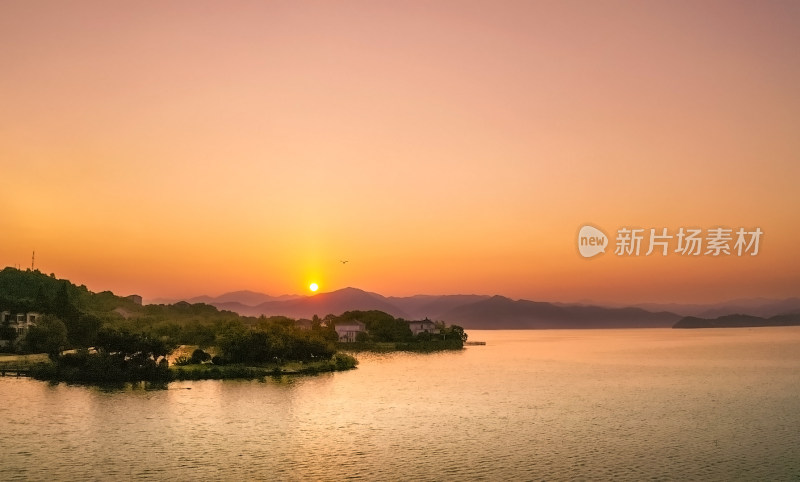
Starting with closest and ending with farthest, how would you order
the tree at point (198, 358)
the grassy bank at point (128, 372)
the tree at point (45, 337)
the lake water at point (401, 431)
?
1. the lake water at point (401, 431)
2. the grassy bank at point (128, 372)
3. the tree at point (198, 358)
4. the tree at point (45, 337)

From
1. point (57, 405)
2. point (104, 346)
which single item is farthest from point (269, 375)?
point (57, 405)

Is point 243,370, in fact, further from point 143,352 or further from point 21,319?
point 21,319

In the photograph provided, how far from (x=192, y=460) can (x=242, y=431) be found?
1195cm

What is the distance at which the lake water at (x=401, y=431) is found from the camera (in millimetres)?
44469

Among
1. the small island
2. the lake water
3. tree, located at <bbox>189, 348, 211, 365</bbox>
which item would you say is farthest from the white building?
tree, located at <bbox>189, 348, 211, 365</bbox>

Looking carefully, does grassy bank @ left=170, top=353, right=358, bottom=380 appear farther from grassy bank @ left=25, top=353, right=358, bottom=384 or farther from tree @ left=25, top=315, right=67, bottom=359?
tree @ left=25, top=315, right=67, bottom=359

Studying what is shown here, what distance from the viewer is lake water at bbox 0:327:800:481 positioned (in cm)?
4447

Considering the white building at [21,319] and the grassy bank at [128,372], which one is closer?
the grassy bank at [128,372]

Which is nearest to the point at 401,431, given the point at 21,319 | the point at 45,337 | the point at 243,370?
the point at 243,370

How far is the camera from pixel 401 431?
59.8 meters

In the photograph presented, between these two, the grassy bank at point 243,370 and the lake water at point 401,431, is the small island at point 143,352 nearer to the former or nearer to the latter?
the grassy bank at point 243,370

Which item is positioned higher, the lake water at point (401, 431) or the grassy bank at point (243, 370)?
the grassy bank at point (243, 370)

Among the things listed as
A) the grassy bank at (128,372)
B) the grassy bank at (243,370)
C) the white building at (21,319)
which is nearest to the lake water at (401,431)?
the grassy bank at (128,372)

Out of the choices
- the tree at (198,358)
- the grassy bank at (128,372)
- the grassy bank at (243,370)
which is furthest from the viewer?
the tree at (198,358)
